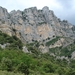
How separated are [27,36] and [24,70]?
156353mm

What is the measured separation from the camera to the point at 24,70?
40531 millimetres

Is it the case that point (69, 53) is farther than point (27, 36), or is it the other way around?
point (27, 36)

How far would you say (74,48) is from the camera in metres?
169

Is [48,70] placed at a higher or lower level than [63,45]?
lower

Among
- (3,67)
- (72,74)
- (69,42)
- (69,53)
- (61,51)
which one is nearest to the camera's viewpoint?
(3,67)

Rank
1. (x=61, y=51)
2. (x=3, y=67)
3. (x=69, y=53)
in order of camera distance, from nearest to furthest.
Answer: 1. (x=3, y=67)
2. (x=69, y=53)
3. (x=61, y=51)

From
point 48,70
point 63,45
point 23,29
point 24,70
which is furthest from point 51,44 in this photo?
point 24,70

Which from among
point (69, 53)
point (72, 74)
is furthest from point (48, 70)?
point (69, 53)

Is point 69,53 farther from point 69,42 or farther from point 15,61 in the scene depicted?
point 15,61

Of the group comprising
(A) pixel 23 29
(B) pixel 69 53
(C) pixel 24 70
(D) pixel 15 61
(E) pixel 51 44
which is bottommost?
(C) pixel 24 70

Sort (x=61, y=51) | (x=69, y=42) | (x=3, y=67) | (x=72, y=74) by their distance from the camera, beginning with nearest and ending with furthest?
(x=3, y=67), (x=72, y=74), (x=61, y=51), (x=69, y=42)

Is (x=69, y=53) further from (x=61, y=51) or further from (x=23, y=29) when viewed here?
(x=23, y=29)

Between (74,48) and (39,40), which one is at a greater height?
(39,40)

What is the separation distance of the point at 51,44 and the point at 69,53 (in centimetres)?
2896
